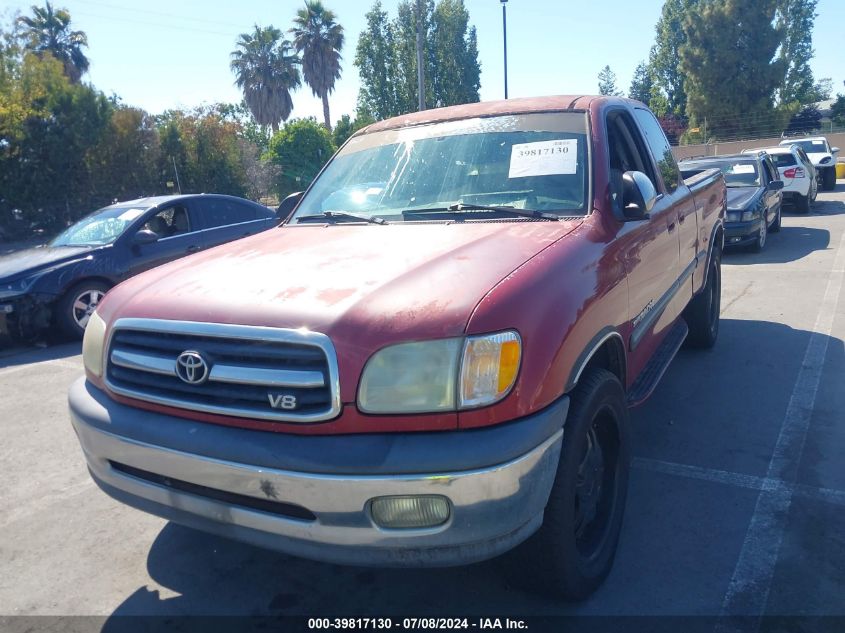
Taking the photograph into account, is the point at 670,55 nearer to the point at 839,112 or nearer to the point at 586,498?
the point at 839,112

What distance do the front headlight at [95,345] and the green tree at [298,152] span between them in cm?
3254

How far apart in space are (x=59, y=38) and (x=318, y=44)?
17522 millimetres

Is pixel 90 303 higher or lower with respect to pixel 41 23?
lower

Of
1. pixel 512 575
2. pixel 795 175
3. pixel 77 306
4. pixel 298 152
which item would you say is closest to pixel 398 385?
pixel 512 575

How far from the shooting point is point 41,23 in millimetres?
34094

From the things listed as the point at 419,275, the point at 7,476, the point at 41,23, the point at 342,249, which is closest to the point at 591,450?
the point at 419,275

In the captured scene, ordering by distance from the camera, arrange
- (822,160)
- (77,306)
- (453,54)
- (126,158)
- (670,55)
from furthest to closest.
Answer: (670,55) → (453,54) → (822,160) → (126,158) → (77,306)

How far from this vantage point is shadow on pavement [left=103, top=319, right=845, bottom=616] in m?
2.64

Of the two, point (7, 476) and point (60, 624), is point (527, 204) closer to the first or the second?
point (60, 624)

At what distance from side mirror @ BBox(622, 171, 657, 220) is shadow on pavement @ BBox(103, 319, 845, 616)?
146cm

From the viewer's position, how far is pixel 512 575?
251 centimetres

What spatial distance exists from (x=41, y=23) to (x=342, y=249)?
130 feet

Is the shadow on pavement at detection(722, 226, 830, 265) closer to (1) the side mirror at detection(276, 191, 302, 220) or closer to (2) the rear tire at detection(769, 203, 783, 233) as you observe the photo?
(2) the rear tire at detection(769, 203, 783, 233)

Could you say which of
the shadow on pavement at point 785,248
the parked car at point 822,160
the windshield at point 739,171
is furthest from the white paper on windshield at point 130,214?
the parked car at point 822,160
